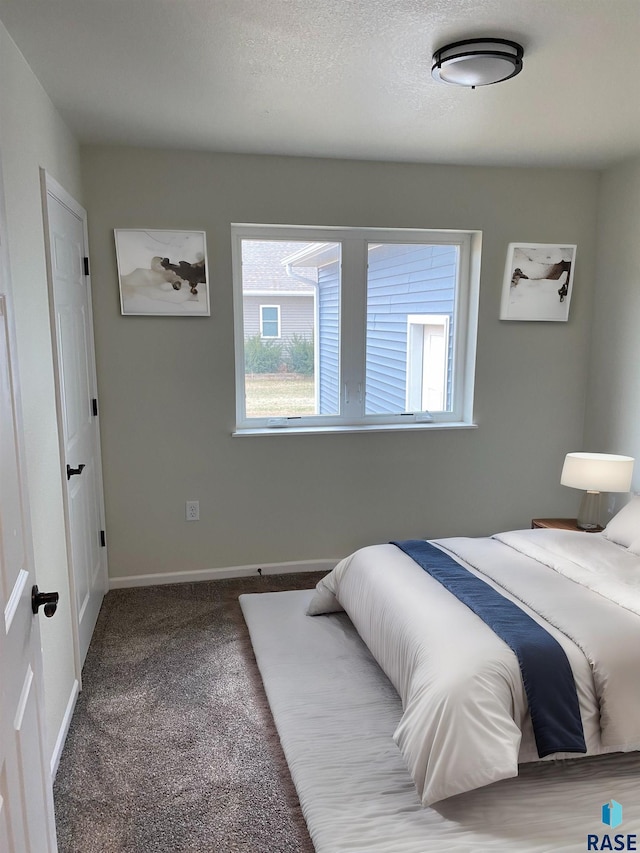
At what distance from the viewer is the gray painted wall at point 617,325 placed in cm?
361

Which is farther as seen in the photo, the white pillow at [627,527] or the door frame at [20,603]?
the white pillow at [627,527]

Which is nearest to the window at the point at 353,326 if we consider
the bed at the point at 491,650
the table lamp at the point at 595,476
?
the table lamp at the point at 595,476

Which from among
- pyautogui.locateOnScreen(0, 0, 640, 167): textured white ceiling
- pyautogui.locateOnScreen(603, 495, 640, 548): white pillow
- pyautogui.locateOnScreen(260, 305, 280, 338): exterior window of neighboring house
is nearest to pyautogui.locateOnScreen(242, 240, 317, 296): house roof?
pyautogui.locateOnScreen(260, 305, 280, 338): exterior window of neighboring house

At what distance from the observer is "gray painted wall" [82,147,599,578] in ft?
11.1

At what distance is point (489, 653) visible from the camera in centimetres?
198

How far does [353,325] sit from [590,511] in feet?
5.82

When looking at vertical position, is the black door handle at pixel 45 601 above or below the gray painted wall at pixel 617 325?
below

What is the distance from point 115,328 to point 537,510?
116 inches

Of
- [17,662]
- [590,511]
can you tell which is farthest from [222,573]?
[17,662]

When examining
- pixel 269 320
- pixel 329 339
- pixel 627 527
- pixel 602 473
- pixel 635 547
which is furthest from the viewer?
pixel 329 339

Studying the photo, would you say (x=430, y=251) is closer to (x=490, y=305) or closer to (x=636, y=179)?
(x=490, y=305)

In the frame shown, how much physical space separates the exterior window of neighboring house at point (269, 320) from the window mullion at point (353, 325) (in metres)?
0.40

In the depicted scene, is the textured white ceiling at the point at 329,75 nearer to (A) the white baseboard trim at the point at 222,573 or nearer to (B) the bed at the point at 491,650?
(B) the bed at the point at 491,650

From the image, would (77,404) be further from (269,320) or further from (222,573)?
(222,573)
